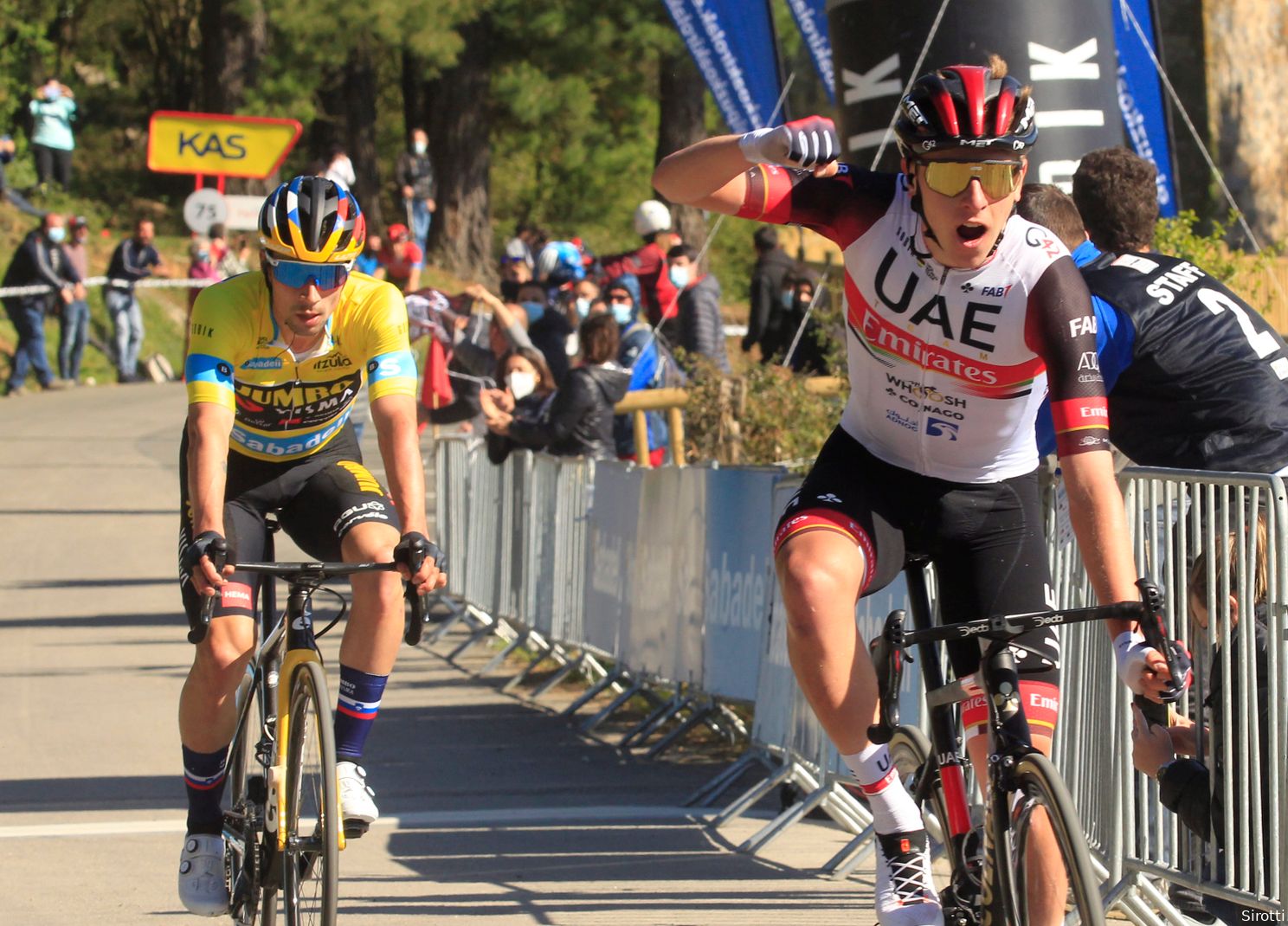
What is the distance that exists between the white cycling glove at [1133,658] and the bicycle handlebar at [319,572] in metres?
1.78

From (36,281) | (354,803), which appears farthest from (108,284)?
(354,803)

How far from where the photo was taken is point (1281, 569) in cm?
481

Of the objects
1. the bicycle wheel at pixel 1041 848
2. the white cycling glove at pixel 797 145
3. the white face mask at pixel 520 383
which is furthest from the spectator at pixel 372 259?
the bicycle wheel at pixel 1041 848

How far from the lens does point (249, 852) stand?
5.15m

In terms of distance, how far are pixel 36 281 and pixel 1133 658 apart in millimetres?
22104

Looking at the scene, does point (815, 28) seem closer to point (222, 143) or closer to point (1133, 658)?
point (1133, 658)

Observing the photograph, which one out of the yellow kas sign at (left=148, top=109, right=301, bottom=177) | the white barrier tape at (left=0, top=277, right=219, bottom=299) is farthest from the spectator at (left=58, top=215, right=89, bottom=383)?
the yellow kas sign at (left=148, top=109, right=301, bottom=177)

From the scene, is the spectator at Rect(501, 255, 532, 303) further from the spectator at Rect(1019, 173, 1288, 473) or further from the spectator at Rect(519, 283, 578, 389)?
the spectator at Rect(1019, 173, 1288, 473)

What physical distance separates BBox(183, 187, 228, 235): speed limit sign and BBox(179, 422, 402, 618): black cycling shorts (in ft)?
70.9

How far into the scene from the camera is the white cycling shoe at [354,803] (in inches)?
193

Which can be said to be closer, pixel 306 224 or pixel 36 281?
pixel 306 224

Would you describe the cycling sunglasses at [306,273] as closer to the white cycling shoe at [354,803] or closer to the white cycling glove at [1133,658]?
the white cycling shoe at [354,803]

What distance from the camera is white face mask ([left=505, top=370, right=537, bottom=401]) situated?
39.4ft

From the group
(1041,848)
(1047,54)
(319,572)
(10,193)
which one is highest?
(10,193)
